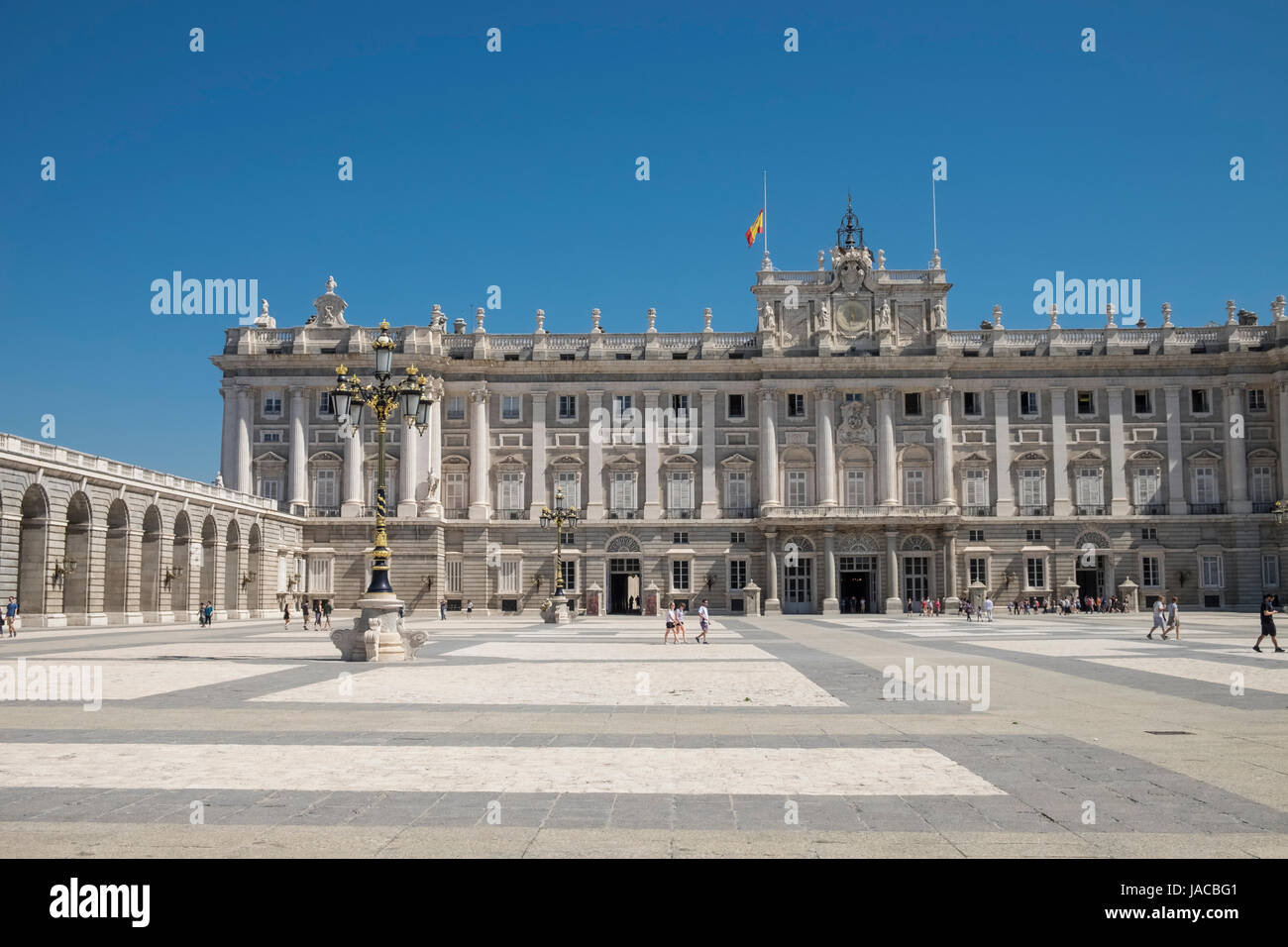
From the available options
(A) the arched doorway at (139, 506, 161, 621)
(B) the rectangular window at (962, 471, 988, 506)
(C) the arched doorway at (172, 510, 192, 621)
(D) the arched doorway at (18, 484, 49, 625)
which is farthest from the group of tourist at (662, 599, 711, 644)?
(B) the rectangular window at (962, 471, 988, 506)

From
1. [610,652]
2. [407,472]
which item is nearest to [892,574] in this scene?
[407,472]

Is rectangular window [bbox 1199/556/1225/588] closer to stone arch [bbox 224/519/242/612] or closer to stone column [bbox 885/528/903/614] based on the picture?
stone column [bbox 885/528/903/614]

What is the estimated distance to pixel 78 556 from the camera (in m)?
42.1

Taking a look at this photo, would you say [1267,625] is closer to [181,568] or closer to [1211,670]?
[1211,670]

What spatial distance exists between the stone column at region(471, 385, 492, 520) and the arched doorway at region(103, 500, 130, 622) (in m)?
23.0

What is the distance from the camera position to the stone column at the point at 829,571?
62.6m

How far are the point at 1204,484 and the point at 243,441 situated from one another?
58064mm

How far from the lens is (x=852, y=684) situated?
1881cm

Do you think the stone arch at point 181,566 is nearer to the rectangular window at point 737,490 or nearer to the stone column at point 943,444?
the rectangular window at point 737,490

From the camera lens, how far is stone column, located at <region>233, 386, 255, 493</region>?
63.7 metres

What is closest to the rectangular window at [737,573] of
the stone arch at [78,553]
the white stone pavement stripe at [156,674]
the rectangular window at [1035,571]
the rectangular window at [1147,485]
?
the rectangular window at [1035,571]

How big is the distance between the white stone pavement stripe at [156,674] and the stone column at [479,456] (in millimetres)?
40757

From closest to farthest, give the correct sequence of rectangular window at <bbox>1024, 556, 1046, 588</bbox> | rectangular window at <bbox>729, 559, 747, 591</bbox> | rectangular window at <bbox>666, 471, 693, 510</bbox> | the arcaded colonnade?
the arcaded colonnade
rectangular window at <bbox>1024, 556, 1046, 588</bbox>
rectangular window at <bbox>729, 559, 747, 591</bbox>
rectangular window at <bbox>666, 471, 693, 510</bbox>

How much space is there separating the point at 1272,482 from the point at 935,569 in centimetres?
2113
